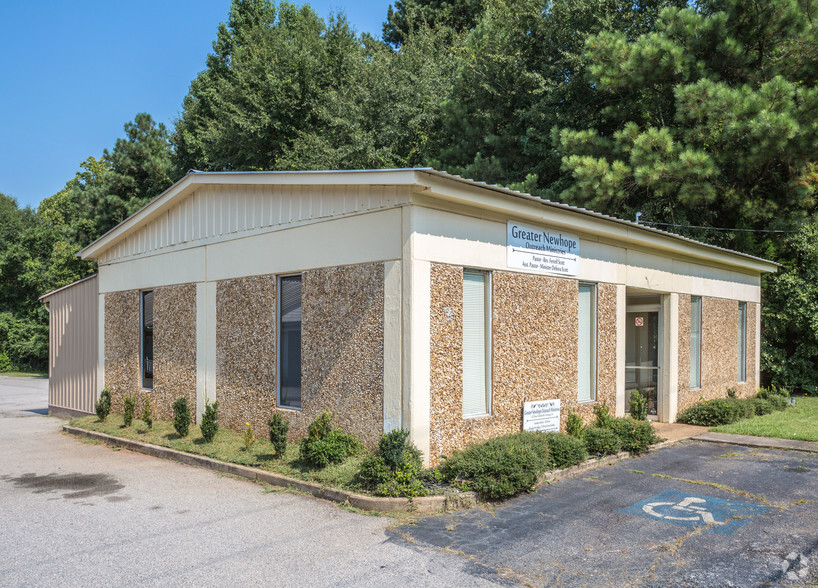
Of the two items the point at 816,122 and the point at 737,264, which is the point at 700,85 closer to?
the point at 816,122

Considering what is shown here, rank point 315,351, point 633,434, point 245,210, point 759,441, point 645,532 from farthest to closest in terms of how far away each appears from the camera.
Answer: point 759,441 → point 245,210 → point 633,434 → point 315,351 → point 645,532

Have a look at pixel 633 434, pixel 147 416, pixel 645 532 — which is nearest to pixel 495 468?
pixel 645 532

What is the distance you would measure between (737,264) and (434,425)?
38.9 feet

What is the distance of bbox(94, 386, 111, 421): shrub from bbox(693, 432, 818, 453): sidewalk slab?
41.8 feet

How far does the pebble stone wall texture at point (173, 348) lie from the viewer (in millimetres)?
13008

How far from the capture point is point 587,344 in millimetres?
12102

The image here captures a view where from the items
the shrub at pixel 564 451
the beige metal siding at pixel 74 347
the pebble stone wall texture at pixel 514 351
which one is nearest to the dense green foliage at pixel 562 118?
the pebble stone wall texture at pixel 514 351

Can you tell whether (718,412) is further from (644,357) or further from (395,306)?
(395,306)

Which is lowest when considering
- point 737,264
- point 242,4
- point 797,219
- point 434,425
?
point 434,425

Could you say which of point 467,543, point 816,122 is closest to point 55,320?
point 467,543

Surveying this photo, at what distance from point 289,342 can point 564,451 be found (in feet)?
15.9

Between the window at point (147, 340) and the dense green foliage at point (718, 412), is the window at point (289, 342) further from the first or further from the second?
the dense green foliage at point (718, 412)

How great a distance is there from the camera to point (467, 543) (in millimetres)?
6441

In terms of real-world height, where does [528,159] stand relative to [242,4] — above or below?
below
